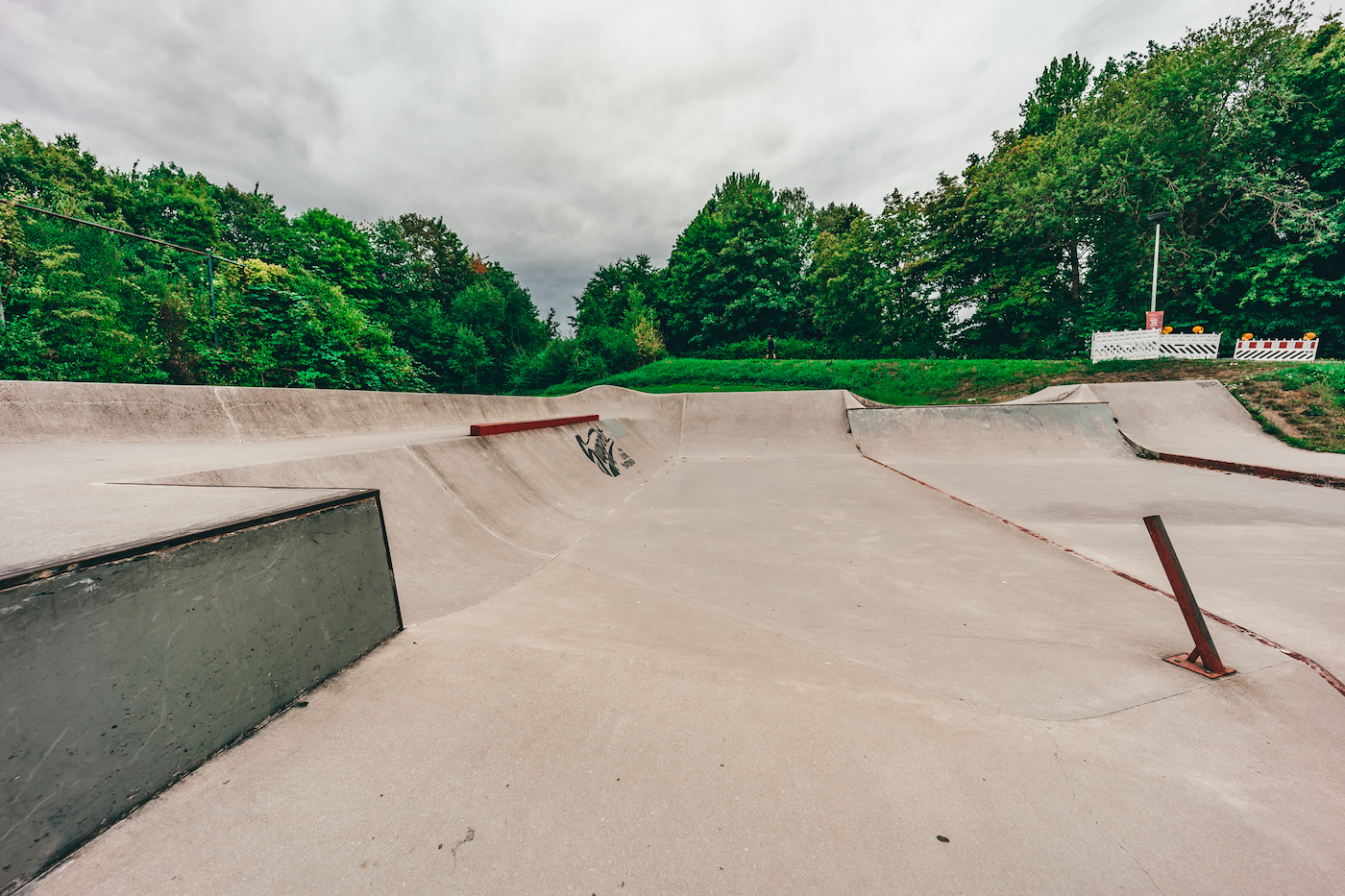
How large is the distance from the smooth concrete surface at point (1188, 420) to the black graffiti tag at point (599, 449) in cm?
1016

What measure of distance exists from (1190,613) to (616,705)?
2.84 metres

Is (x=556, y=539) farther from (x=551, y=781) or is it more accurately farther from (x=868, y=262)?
(x=868, y=262)

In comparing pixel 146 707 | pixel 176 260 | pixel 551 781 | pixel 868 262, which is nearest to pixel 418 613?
pixel 146 707

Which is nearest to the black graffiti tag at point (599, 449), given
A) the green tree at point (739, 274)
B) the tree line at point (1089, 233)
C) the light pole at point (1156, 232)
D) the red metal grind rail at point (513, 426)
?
the red metal grind rail at point (513, 426)

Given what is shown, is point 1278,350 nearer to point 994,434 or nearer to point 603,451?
point 994,434

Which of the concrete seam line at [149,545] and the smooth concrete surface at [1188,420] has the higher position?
the concrete seam line at [149,545]

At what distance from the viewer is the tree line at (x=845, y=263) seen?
12883mm

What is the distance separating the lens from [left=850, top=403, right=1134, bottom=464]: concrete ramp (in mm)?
9367

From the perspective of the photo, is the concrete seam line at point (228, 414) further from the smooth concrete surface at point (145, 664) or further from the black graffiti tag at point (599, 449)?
the smooth concrete surface at point (145, 664)

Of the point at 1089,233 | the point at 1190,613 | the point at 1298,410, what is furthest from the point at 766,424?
the point at 1089,233

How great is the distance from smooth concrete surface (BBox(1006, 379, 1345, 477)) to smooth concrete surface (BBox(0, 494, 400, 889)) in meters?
12.1

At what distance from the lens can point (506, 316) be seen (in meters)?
32.3

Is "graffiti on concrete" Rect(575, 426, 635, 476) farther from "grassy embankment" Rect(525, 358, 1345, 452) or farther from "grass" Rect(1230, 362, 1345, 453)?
"grass" Rect(1230, 362, 1345, 453)

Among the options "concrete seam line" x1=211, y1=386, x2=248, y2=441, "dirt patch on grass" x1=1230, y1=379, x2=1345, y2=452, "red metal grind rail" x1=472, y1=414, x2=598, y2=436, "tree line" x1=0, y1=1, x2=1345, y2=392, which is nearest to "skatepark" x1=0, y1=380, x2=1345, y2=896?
"red metal grind rail" x1=472, y1=414, x2=598, y2=436
